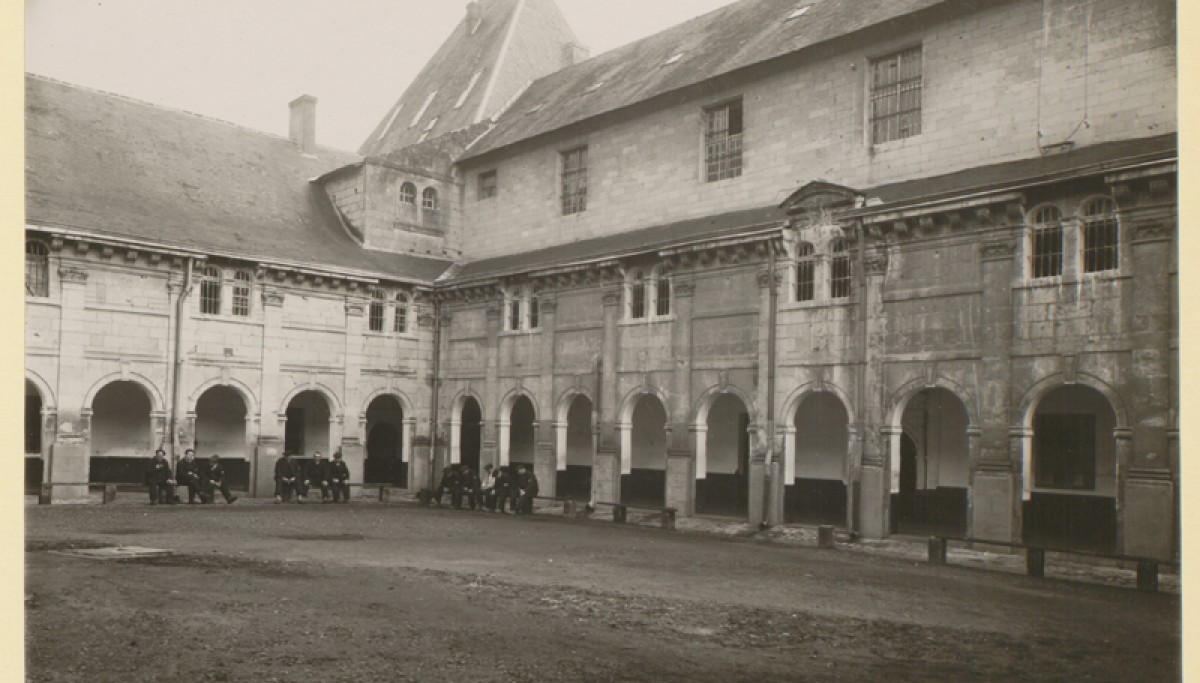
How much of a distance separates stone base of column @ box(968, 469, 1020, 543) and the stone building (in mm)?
83

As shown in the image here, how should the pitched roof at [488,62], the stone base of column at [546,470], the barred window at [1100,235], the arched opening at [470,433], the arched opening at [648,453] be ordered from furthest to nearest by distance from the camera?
the pitched roof at [488,62] < the arched opening at [470,433] < the arched opening at [648,453] < the stone base of column at [546,470] < the barred window at [1100,235]

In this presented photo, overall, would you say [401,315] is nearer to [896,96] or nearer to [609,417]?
[609,417]

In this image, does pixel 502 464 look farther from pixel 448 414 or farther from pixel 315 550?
pixel 315 550

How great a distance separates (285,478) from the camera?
2728 centimetres

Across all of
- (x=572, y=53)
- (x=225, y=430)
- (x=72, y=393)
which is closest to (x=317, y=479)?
(x=225, y=430)

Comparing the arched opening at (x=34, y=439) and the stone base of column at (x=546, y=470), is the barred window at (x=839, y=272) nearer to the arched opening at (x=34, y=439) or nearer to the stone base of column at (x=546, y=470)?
the stone base of column at (x=546, y=470)

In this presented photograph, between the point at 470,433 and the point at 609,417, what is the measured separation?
8.07 meters

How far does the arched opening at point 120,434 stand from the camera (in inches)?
1066

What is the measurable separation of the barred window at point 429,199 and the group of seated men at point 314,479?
8647mm

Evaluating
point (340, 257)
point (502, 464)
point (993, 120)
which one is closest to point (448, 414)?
point (502, 464)

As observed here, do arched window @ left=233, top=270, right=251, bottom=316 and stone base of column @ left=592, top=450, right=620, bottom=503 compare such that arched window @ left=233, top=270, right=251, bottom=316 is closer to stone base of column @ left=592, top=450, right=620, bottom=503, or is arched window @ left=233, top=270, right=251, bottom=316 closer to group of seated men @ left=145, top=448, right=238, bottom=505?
group of seated men @ left=145, top=448, right=238, bottom=505

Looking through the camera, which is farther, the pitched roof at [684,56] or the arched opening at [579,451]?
the arched opening at [579,451]

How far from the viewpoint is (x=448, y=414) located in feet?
102

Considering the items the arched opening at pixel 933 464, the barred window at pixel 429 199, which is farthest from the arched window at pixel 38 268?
the arched opening at pixel 933 464
